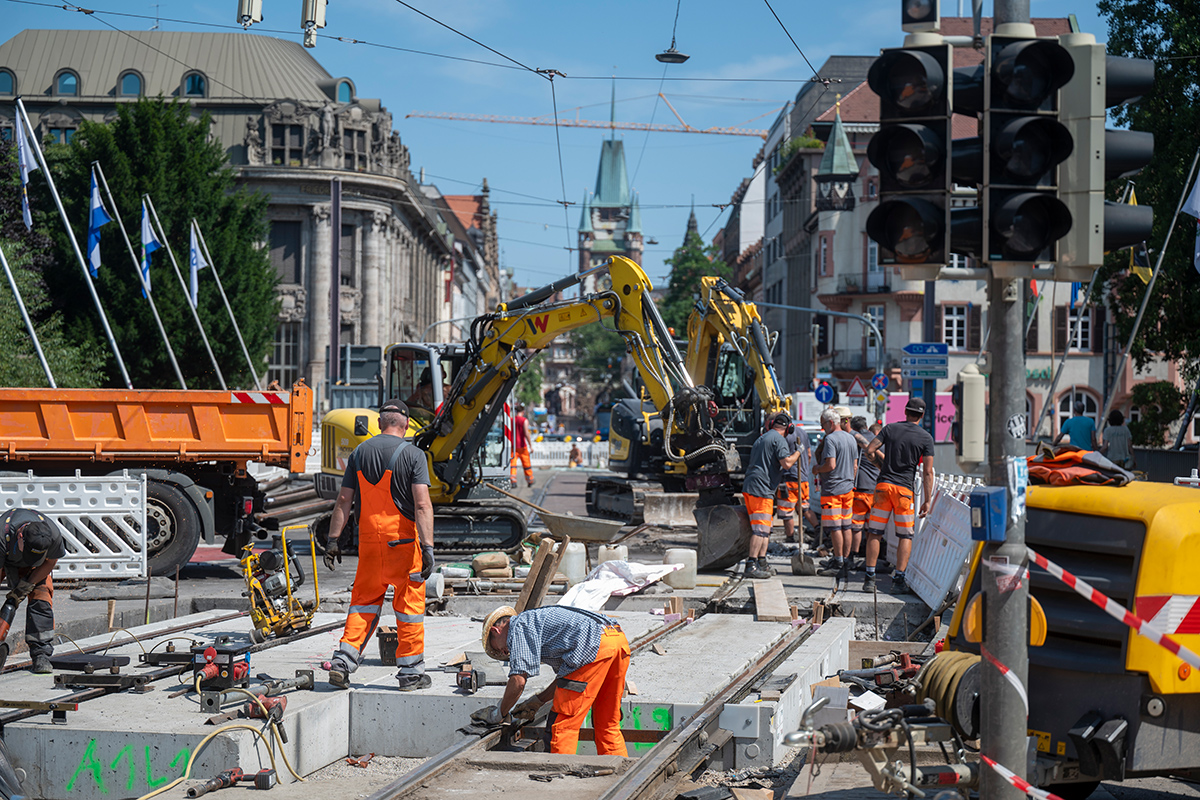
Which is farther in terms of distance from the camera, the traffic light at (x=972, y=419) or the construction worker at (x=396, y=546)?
the construction worker at (x=396, y=546)

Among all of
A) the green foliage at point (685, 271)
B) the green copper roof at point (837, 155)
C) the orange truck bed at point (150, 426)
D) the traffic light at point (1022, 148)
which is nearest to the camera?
the traffic light at point (1022, 148)

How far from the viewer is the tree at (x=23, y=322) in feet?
87.3

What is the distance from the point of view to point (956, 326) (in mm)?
55969

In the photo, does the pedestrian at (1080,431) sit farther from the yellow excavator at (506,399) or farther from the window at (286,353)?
the window at (286,353)

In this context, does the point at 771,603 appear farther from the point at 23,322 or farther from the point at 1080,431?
the point at 23,322

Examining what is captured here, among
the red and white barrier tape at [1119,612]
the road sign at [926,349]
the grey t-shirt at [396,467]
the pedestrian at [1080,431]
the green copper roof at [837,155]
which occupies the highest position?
the green copper roof at [837,155]

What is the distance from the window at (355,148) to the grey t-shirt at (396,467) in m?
55.7

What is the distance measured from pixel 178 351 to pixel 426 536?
33454mm

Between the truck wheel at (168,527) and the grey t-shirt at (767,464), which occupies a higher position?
the grey t-shirt at (767,464)

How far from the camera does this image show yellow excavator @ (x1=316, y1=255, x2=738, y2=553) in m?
15.6

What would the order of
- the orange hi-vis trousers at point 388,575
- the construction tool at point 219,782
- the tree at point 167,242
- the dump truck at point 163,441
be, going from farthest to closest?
the tree at point 167,242, the dump truck at point 163,441, the orange hi-vis trousers at point 388,575, the construction tool at point 219,782

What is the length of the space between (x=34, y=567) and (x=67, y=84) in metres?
58.3

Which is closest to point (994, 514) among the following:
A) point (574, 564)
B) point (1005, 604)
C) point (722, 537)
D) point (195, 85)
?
point (1005, 604)

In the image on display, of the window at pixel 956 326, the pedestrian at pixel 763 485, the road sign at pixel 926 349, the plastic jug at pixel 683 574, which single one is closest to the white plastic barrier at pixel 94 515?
the plastic jug at pixel 683 574
